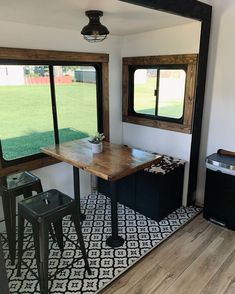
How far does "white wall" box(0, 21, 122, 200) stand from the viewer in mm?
2480

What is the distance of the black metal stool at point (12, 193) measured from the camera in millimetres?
2225

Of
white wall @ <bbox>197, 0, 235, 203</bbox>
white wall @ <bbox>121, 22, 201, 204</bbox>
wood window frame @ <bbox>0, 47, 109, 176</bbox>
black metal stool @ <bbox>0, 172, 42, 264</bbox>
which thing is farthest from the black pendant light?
black metal stool @ <bbox>0, 172, 42, 264</bbox>

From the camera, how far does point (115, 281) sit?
2145 millimetres

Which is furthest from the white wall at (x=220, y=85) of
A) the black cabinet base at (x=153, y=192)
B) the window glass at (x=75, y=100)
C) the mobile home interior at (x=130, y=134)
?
the window glass at (x=75, y=100)

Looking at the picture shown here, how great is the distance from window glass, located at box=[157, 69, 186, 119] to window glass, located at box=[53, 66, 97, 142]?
2.98 ft

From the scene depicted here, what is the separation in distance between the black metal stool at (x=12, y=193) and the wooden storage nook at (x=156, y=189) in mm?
1210

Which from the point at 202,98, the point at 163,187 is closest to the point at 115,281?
the point at 163,187

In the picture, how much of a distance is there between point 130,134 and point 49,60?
158 centimetres

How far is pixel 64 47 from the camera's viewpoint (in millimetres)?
2879

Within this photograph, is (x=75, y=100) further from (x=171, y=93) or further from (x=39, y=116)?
(x=171, y=93)

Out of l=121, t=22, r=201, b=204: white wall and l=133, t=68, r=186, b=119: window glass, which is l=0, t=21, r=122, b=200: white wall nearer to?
l=121, t=22, r=201, b=204: white wall

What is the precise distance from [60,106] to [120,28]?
3.88 feet

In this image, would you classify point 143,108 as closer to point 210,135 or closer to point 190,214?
point 210,135

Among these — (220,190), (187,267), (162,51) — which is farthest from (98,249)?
(162,51)
